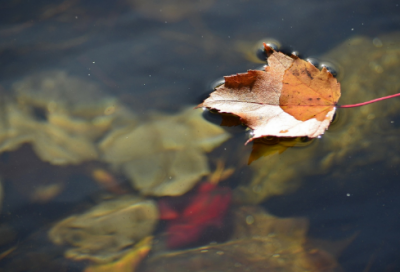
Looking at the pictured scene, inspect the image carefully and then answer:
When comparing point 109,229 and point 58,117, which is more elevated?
point 58,117

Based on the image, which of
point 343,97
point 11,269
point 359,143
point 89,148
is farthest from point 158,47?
point 11,269

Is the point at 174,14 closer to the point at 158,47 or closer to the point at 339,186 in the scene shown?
the point at 158,47

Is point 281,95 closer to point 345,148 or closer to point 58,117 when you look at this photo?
point 345,148

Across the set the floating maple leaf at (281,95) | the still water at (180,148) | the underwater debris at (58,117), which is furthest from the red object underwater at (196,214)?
the underwater debris at (58,117)

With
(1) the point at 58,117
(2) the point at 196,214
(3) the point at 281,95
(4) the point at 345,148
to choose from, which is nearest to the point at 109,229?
(2) the point at 196,214

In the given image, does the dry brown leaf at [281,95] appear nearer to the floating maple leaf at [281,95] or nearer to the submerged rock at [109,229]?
the floating maple leaf at [281,95]

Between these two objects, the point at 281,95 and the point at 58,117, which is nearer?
the point at 281,95
